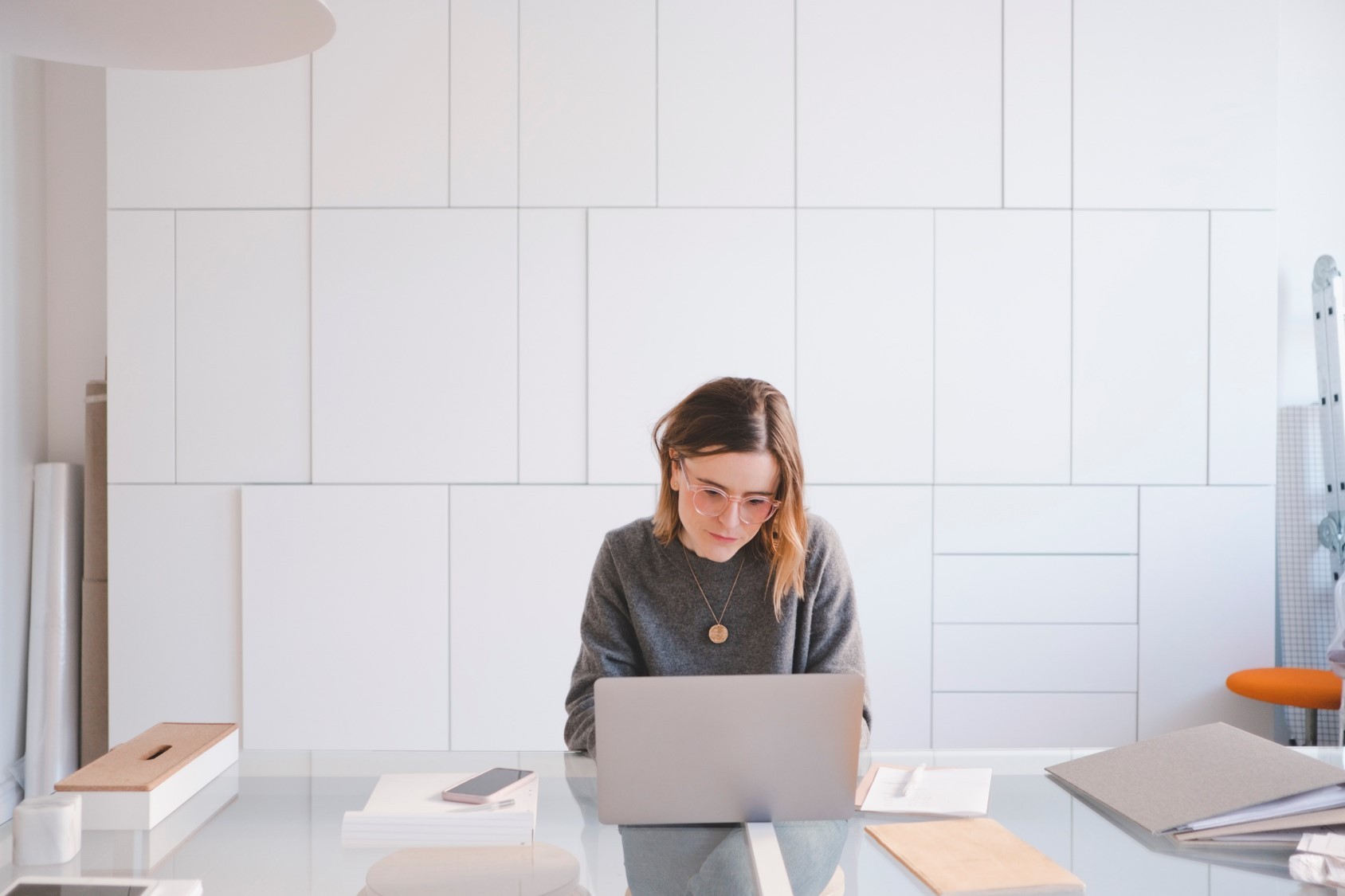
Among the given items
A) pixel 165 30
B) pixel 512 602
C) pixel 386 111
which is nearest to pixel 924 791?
pixel 165 30

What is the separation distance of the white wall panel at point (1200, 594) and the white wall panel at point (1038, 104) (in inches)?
43.3

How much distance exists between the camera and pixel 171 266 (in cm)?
340

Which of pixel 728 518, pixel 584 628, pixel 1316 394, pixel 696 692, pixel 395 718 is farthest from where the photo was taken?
pixel 1316 394

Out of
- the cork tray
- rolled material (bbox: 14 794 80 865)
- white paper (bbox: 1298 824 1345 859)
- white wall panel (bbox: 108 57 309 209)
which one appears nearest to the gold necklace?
the cork tray

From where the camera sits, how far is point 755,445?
68.8 inches

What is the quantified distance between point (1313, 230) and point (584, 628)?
11.2 feet

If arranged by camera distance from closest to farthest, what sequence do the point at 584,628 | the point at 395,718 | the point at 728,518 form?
the point at 728,518 → the point at 584,628 → the point at 395,718

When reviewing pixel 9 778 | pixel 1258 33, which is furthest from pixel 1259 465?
pixel 9 778

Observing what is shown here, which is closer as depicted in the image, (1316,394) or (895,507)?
(895,507)

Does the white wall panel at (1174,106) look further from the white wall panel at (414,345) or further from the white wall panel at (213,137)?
the white wall panel at (213,137)

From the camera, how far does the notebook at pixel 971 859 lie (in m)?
1.10

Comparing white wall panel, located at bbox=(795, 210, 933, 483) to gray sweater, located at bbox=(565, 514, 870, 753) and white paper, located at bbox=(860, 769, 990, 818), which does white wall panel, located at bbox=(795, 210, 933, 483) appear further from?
white paper, located at bbox=(860, 769, 990, 818)

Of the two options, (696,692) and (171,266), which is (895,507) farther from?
(171,266)

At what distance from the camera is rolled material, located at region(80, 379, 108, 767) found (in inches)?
139
